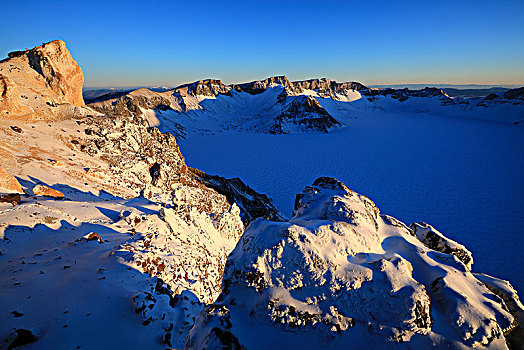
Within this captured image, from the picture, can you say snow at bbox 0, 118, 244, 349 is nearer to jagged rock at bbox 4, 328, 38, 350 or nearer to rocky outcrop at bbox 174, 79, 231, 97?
jagged rock at bbox 4, 328, 38, 350

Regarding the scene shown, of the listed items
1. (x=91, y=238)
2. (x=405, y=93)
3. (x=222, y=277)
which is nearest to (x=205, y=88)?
(x=91, y=238)

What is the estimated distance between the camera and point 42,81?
19766mm

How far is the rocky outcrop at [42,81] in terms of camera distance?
17.1 m

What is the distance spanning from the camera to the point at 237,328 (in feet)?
13.7

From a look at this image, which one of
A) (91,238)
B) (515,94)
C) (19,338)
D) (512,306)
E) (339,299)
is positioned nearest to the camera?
(19,338)

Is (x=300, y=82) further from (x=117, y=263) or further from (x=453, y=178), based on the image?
(x=117, y=263)

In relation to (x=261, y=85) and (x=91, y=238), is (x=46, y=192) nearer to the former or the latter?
(x=91, y=238)

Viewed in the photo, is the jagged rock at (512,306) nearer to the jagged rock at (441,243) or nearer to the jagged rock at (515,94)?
the jagged rock at (441,243)

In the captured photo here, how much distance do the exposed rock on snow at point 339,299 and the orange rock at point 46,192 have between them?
1168 cm

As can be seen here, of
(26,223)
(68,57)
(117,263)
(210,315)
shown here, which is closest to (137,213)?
(26,223)

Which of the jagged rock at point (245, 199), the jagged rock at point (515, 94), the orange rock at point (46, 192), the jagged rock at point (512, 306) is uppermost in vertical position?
the jagged rock at point (515, 94)

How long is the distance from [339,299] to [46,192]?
1447 centimetres

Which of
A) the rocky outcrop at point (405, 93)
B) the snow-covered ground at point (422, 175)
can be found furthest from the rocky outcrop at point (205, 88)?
the rocky outcrop at point (405, 93)

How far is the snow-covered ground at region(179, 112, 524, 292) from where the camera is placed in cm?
1712
